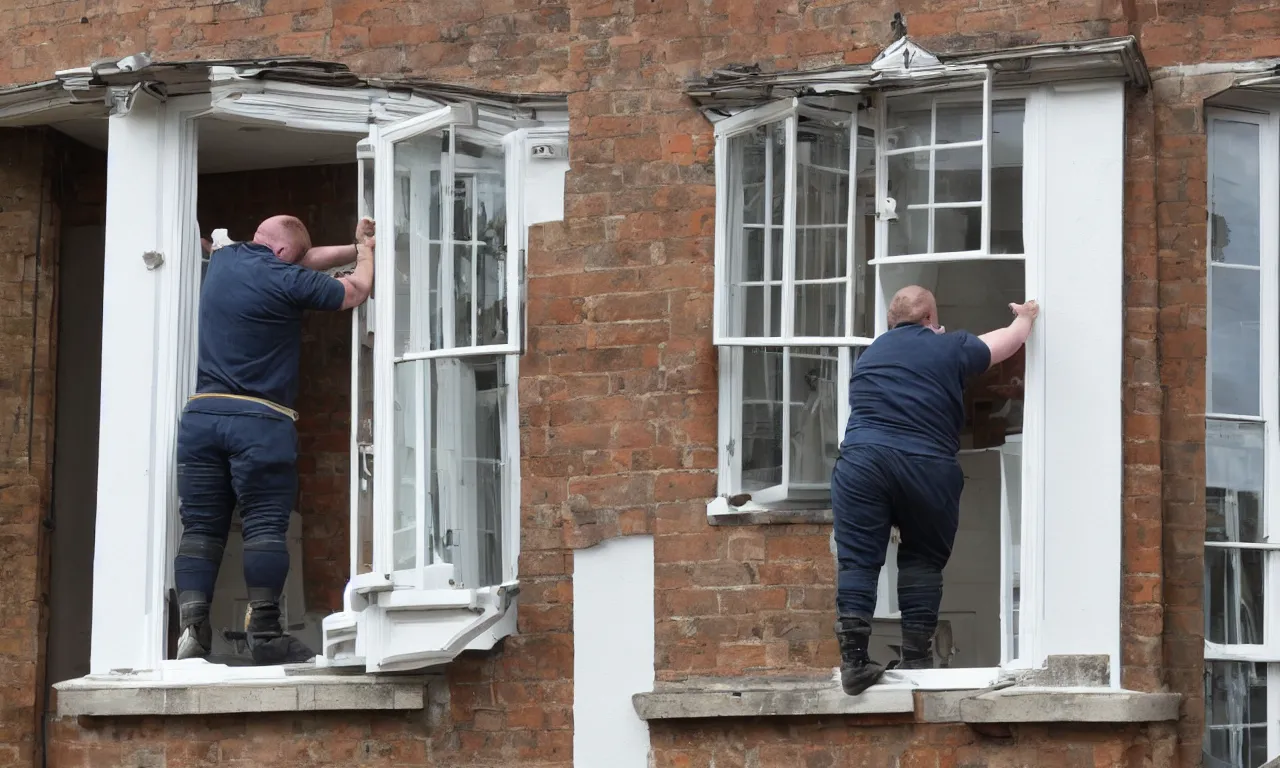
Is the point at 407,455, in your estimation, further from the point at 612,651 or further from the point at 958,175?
the point at 958,175

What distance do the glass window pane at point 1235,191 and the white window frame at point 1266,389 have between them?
2 cm

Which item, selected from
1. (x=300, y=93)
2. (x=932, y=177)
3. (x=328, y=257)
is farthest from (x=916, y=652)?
(x=300, y=93)

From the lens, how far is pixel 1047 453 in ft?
27.4

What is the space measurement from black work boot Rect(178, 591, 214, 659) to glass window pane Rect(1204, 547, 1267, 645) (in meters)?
4.10

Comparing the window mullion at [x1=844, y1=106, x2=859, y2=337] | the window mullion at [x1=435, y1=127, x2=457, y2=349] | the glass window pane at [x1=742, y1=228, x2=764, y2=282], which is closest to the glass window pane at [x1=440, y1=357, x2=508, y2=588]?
the window mullion at [x1=435, y1=127, x2=457, y2=349]

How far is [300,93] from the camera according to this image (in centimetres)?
930

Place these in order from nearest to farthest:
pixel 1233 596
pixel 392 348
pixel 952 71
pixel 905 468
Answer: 1. pixel 905 468
2. pixel 952 71
3. pixel 1233 596
4. pixel 392 348

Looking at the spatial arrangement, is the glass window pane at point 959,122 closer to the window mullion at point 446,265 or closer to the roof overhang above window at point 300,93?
the roof overhang above window at point 300,93

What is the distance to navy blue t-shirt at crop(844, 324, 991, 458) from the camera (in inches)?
326

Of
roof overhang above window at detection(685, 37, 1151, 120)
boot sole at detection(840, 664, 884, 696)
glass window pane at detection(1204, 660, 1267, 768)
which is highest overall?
roof overhang above window at detection(685, 37, 1151, 120)

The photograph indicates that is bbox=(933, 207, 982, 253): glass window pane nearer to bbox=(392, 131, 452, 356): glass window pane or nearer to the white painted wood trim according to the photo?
the white painted wood trim

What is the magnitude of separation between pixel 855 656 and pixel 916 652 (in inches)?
11.3

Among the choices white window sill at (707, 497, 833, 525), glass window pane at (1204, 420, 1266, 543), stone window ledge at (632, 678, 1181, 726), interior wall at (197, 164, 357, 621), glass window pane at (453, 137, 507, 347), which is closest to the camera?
stone window ledge at (632, 678, 1181, 726)

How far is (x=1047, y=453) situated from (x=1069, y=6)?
5.73 feet
